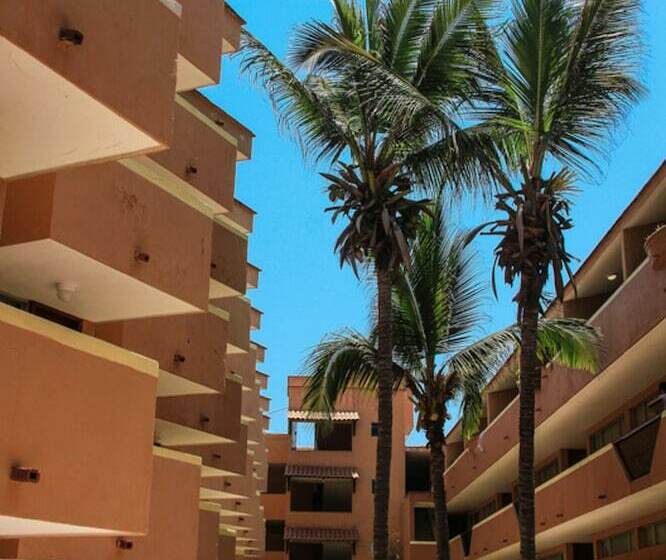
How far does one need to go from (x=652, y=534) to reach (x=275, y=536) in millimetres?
31540

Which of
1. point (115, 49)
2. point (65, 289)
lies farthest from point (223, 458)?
point (115, 49)

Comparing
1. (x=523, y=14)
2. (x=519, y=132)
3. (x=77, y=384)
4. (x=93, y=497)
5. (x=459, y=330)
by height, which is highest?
(x=523, y=14)

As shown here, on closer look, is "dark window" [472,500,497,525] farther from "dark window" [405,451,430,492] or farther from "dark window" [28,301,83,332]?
"dark window" [28,301,83,332]

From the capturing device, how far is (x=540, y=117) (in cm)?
1930

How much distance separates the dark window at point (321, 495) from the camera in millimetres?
52844

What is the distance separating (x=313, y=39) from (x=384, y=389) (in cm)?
640

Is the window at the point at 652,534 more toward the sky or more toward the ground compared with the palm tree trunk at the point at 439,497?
more toward the ground

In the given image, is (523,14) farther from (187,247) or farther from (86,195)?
(86,195)

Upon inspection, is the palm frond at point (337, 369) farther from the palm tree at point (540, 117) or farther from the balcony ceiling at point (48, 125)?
the balcony ceiling at point (48, 125)

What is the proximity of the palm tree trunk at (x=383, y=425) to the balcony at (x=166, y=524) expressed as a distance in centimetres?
658

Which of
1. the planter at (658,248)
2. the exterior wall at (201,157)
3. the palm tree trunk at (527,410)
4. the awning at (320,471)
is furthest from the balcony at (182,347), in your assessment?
the awning at (320,471)

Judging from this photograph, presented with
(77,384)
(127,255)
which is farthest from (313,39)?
(77,384)

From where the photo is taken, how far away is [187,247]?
13945 millimetres

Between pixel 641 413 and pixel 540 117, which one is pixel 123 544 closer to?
pixel 540 117
